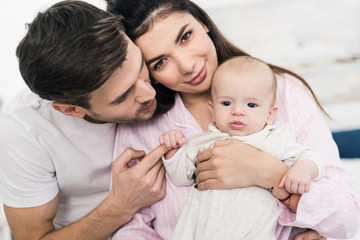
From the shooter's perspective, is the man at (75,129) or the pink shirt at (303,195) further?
the pink shirt at (303,195)

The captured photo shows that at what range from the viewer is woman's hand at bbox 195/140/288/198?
1.21m

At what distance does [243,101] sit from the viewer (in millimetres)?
1287

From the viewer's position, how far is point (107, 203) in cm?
147

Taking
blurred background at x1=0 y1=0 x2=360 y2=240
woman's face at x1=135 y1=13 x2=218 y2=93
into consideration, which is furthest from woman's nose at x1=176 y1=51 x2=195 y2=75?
blurred background at x1=0 y1=0 x2=360 y2=240

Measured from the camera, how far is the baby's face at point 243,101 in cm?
127

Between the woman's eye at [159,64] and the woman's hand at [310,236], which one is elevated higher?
the woman's eye at [159,64]

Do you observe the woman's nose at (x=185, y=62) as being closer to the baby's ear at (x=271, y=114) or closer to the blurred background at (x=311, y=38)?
the baby's ear at (x=271, y=114)

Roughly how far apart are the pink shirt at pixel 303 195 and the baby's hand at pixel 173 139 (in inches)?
6.4

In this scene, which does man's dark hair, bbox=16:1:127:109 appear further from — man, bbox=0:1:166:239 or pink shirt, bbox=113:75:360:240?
pink shirt, bbox=113:75:360:240

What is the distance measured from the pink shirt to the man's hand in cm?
6

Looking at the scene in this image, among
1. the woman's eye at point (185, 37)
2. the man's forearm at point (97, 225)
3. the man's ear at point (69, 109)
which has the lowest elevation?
the man's forearm at point (97, 225)

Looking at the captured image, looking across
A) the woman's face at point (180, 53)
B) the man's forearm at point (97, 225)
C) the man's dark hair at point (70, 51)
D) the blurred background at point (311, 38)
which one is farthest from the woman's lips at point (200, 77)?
the blurred background at point (311, 38)

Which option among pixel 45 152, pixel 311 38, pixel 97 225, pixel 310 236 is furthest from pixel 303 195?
pixel 311 38

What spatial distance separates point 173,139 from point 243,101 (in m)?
0.31
